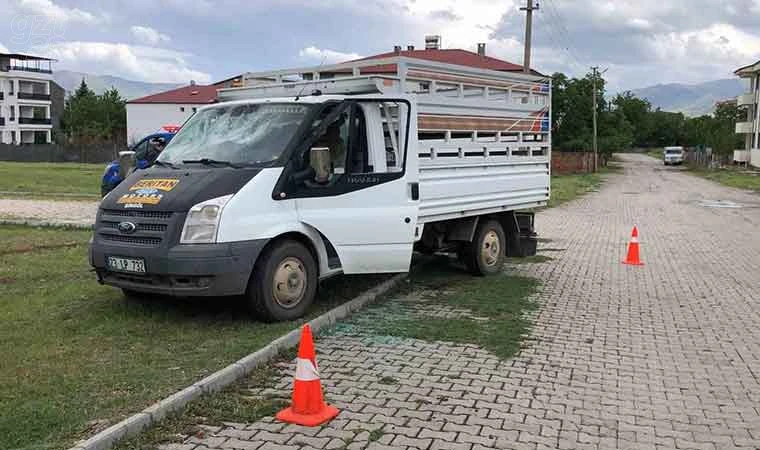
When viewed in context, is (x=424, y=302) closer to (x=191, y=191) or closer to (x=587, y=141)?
(x=191, y=191)

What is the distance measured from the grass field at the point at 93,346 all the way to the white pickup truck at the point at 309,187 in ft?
1.33

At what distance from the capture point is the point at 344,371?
5914mm

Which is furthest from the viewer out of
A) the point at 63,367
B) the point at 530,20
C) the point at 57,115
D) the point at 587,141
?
the point at 57,115

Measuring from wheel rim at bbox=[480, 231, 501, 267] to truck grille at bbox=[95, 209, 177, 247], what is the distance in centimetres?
495

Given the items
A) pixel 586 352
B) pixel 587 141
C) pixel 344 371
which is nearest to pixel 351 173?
pixel 344 371

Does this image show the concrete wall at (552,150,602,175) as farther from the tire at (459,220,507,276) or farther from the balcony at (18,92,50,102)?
the balcony at (18,92,50,102)

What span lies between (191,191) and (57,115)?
10023cm

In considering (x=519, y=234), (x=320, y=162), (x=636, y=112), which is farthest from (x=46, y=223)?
(x=636, y=112)

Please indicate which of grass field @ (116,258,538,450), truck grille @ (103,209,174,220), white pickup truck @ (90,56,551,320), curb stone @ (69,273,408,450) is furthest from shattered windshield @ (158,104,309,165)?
grass field @ (116,258,538,450)

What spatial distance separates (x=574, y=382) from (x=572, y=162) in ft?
169

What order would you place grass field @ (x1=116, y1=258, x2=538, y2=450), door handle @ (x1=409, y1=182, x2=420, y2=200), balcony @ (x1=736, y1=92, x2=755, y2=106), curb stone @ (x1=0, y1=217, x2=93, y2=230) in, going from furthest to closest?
balcony @ (x1=736, y1=92, x2=755, y2=106)
curb stone @ (x1=0, y1=217, x2=93, y2=230)
door handle @ (x1=409, y1=182, x2=420, y2=200)
grass field @ (x1=116, y1=258, x2=538, y2=450)

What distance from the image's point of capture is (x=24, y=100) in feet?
285

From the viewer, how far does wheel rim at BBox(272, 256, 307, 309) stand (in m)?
6.96

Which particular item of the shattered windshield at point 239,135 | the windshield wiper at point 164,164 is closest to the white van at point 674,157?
the shattered windshield at point 239,135
